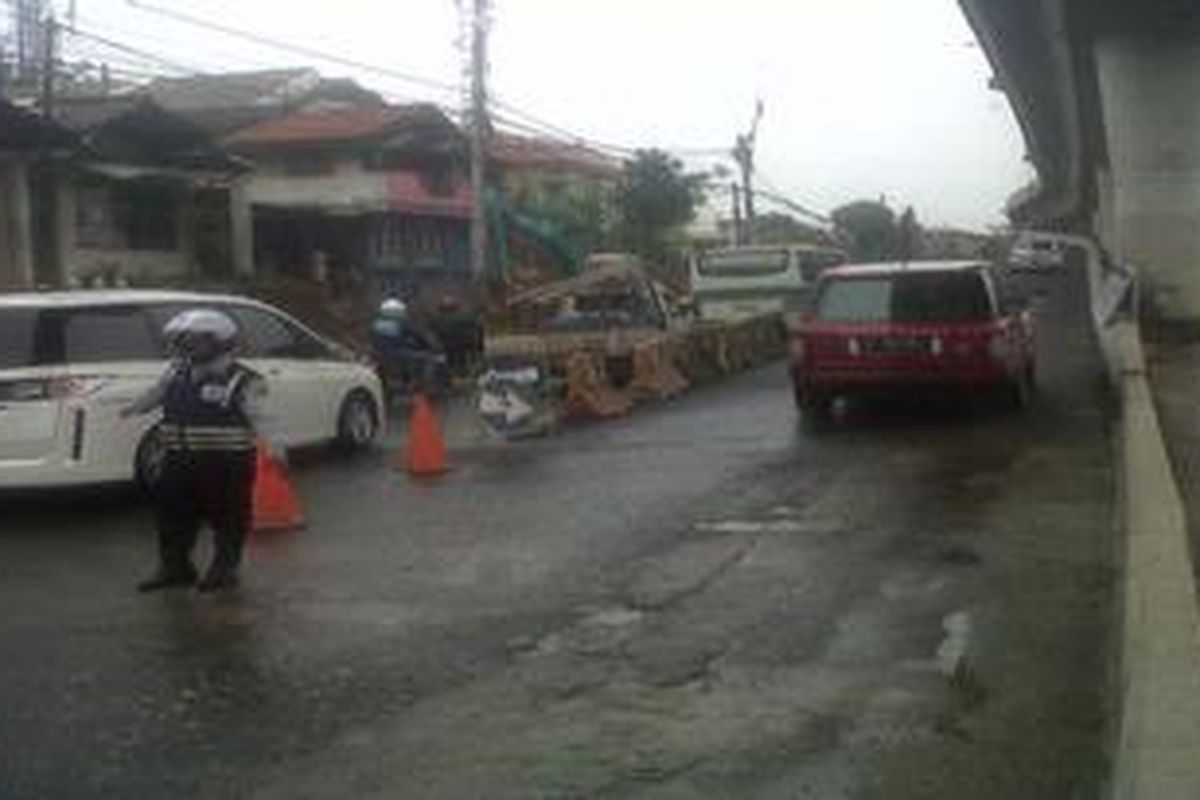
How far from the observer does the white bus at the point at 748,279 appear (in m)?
39.1

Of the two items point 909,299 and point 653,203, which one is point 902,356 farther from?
point 653,203

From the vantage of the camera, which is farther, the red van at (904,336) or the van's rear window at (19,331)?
the red van at (904,336)

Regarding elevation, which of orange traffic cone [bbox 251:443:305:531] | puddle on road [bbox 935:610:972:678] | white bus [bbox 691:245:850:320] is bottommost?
puddle on road [bbox 935:610:972:678]

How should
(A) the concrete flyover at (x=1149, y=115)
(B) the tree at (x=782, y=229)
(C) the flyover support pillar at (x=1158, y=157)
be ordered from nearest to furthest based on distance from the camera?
(A) the concrete flyover at (x=1149, y=115)
(C) the flyover support pillar at (x=1158, y=157)
(B) the tree at (x=782, y=229)

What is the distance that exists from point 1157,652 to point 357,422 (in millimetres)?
13453

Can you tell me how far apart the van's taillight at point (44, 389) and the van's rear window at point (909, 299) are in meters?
8.80

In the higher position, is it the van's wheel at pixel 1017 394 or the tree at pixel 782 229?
the tree at pixel 782 229

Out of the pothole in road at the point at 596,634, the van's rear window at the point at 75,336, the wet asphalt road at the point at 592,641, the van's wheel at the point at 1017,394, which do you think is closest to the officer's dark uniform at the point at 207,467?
the wet asphalt road at the point at 592,641

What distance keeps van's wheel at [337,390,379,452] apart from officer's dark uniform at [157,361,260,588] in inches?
308

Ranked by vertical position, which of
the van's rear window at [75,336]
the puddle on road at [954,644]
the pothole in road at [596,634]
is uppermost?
the van's rear window at [75,336]

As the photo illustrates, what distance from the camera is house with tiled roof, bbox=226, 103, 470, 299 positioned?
174 feet

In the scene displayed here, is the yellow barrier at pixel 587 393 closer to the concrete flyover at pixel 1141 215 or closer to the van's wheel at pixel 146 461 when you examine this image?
the concrete flyover at pixel 1141 215

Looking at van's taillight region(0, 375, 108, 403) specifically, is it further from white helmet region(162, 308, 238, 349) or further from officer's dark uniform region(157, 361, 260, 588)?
white helmet region(162, 308, 238, 349)

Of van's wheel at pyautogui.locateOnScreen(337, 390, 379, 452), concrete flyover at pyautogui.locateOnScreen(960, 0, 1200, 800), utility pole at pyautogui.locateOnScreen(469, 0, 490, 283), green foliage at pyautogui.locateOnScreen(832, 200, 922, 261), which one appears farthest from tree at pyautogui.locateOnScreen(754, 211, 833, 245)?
van's wheel at pyautogui.locateOnScreen(337, 390, 379, 452)
